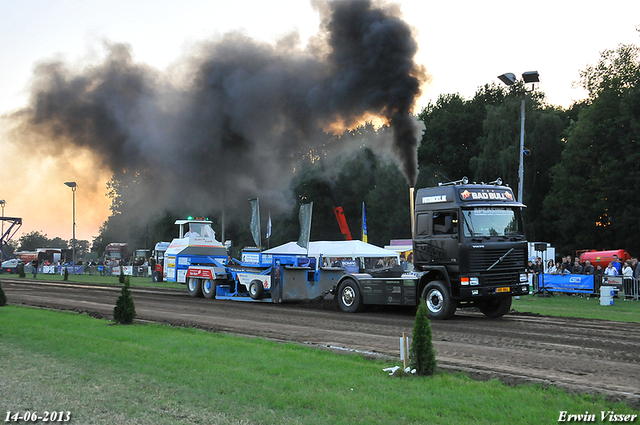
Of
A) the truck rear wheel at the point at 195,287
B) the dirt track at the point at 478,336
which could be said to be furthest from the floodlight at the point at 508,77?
the truck rear wheel at the point at 195,287

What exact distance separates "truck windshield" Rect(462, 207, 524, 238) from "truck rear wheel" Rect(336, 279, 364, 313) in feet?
14.9

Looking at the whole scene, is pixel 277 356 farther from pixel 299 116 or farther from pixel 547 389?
pixel 299 116

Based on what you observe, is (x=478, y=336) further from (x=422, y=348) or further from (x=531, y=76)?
(x=531, y=76)

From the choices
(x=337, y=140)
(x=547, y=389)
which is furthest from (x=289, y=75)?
(x=547, y=389)

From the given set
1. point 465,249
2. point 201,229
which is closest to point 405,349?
point 465,249

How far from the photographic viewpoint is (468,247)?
→ 14617mm

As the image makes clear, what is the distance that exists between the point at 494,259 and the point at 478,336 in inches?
126

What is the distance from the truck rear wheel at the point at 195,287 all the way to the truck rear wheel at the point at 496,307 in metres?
13.6

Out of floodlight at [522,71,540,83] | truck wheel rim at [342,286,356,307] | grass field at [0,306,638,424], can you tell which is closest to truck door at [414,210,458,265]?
truck wheel rim at [342,286,356,307]

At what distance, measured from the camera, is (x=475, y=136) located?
6103cm

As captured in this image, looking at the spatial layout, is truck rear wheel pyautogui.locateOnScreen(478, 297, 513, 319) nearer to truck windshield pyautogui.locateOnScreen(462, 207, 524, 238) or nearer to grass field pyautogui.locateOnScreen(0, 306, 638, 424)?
truck windshield pyautogui.locateOnScreen(462, 207, 524, 238)

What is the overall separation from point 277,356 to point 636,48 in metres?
51.4

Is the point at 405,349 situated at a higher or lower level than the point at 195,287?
higher

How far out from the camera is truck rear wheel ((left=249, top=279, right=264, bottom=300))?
21844 mm
